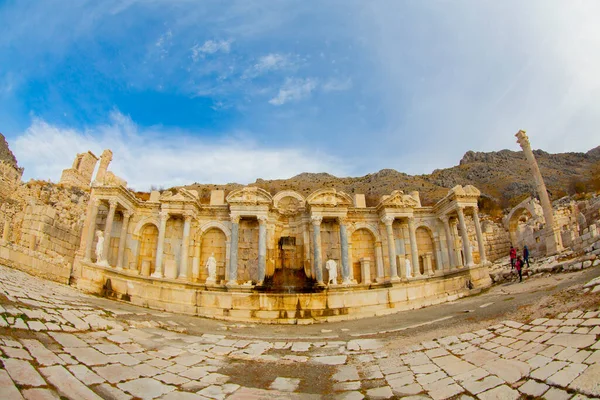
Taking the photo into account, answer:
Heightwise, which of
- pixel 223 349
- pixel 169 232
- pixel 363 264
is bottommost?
pixel 223 349

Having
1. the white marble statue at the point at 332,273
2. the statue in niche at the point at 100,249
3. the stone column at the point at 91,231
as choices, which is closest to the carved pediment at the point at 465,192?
the white marble statue at the point at 332,273

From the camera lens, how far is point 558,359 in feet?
18.2

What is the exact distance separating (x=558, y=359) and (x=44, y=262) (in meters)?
17.2

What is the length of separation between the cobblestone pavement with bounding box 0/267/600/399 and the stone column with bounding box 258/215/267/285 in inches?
388

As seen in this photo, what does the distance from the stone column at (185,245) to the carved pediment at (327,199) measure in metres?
7.59

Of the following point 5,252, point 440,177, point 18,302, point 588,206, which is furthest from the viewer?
point 440,177

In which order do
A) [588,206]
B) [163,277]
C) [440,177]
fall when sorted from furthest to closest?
[440,177], [588,206], [163,277]

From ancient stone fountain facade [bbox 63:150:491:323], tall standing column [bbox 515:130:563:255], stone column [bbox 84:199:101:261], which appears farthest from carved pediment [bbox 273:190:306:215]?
tall standing column [bbox 515:130:563:255]

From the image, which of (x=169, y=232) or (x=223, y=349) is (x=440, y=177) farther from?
(x=223, y=349)

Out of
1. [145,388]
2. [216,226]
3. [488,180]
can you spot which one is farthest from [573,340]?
[488,180]

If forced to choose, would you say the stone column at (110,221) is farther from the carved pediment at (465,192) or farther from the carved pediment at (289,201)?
the carved pediment at (465,192)

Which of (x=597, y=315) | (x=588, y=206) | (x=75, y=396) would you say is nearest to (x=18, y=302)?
(x=75, y=396)

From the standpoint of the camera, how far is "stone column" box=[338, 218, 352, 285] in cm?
2027

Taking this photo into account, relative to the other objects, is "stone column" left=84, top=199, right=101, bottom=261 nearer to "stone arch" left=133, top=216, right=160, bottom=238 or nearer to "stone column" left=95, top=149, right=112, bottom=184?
"stone column" left=95, top=149, right=112, bottom=184
